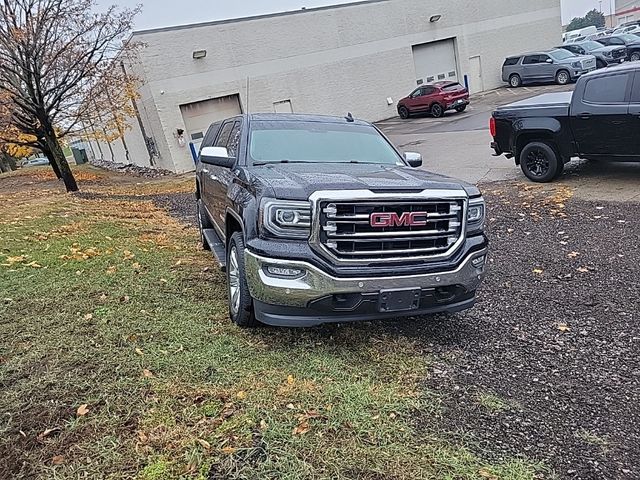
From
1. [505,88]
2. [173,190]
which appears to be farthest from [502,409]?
[505,88]

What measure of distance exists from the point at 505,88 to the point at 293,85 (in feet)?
44.7

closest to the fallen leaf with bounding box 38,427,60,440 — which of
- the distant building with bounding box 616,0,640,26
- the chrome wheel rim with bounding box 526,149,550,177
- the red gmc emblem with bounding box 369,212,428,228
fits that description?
the red gmc emblem with bounding box 369,212,428,228

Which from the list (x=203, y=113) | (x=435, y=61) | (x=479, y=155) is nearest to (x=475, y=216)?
(x=479, y=155)

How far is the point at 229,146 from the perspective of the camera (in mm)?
5219

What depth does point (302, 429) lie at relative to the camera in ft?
9.17

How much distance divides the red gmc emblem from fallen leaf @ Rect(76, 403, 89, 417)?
2.08m

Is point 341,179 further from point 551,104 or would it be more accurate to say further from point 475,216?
point 551,104

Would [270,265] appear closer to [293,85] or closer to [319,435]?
[319,435]

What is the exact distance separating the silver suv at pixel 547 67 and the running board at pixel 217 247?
2445 centimetres

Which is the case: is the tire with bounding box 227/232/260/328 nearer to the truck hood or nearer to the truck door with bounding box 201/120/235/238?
the truck hood

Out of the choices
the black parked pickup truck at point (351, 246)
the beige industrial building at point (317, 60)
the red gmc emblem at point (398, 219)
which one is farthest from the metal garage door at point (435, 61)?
the red gmc emblem at point (398, 219)

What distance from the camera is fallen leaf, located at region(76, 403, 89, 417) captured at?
2865mm

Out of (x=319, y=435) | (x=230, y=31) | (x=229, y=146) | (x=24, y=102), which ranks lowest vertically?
(x=319, y=435)

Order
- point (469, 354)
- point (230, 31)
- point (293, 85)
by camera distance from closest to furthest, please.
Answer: point (469, 354), point (230, 31), point (293, 85)
